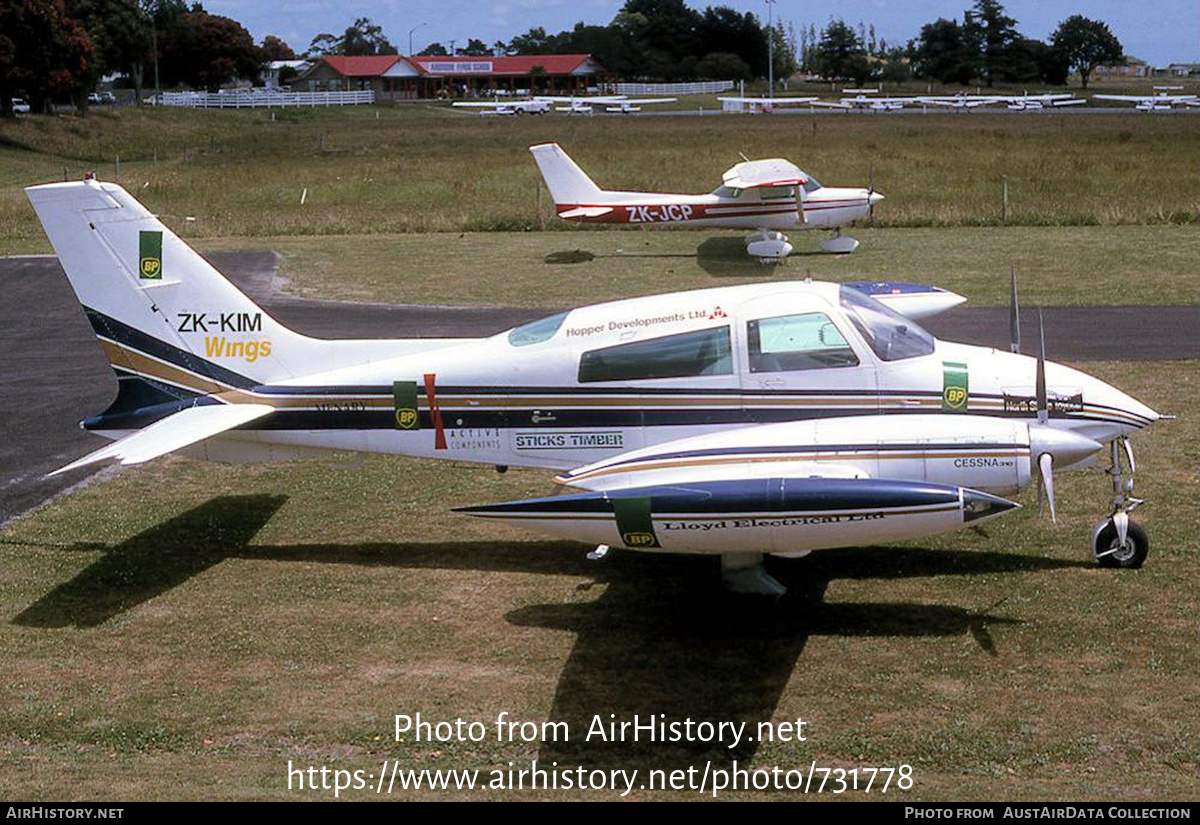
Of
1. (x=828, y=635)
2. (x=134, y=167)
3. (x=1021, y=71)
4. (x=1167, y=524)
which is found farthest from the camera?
(x=1021, y=71)

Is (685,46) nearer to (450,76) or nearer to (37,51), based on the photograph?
(450,76)

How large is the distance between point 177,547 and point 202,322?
2.21 metres

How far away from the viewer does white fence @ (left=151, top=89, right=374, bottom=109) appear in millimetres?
114125

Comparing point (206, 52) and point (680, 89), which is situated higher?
point (206, 52)

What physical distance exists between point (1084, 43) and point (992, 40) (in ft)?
61.8

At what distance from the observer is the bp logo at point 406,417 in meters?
11.3

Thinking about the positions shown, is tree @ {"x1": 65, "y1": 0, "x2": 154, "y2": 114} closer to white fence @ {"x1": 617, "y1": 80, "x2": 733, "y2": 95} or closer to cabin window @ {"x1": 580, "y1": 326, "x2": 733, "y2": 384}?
white fence @ {"x1": 617, "y1": 80, "x2": 733, "y2": 95}

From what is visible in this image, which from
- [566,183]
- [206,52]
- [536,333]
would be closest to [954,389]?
[536,333]

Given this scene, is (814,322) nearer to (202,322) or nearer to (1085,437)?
(1085,437)

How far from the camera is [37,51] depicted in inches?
3004

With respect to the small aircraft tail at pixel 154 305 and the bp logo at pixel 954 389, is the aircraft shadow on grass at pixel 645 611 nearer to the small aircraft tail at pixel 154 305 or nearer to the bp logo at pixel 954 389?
the bp logo at pixel 954 389

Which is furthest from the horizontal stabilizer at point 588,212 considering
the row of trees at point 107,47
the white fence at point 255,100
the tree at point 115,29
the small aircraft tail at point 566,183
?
the white fence at point 255,100

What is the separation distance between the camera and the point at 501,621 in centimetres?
1038

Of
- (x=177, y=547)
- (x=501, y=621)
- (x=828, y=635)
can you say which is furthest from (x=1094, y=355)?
(x=177, y=547)
